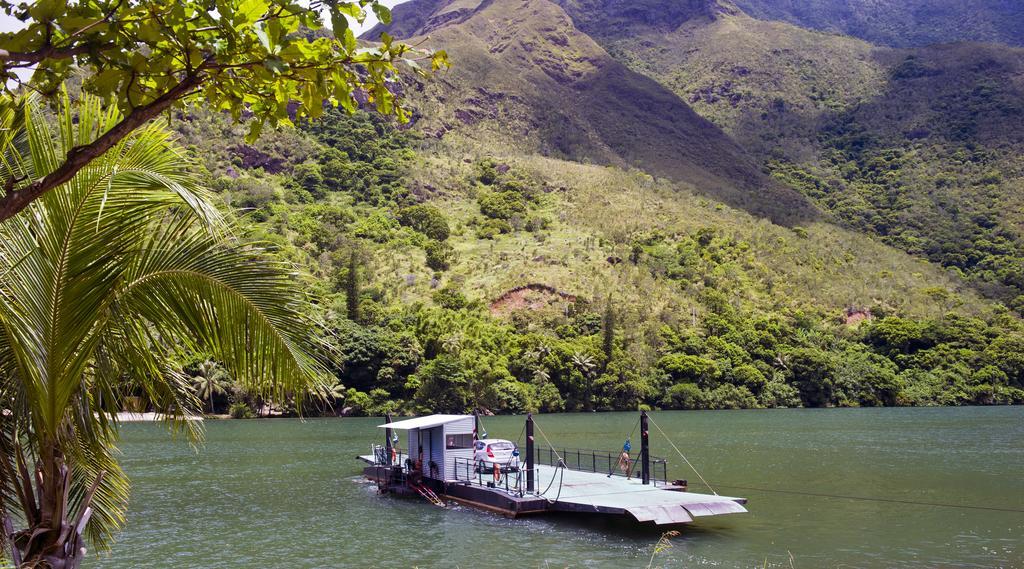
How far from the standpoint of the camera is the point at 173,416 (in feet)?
→ 24.2

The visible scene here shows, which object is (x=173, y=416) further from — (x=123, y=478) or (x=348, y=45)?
(x=348, y=45)

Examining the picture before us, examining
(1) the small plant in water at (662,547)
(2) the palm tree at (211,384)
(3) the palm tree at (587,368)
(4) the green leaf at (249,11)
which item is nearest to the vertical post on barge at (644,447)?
(1) the small plant in water at (662,547)

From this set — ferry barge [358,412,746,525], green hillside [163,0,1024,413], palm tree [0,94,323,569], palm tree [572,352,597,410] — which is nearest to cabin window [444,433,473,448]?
ferry barge [358,412,746,525]

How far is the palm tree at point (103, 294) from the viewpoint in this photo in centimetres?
507

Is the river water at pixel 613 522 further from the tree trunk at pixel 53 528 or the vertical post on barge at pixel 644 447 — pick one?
the tree trunk at pixel 53 528

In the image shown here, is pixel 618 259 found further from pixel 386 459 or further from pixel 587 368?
pixel 386 459

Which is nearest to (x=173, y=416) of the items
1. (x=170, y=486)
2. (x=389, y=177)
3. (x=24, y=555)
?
(x=24, y=555)

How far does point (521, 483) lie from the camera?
26.9 m

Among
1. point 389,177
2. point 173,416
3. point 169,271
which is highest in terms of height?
point 389,177

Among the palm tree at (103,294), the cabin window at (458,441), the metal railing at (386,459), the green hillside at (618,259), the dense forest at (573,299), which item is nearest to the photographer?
the palm tree at (103,294)

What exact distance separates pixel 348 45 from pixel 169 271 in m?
2.62

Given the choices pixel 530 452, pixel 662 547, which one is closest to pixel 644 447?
pixel 530 452

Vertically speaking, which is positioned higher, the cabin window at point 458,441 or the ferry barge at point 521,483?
the cabin window at point 458,441

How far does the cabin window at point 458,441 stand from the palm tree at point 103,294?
24293 mm
